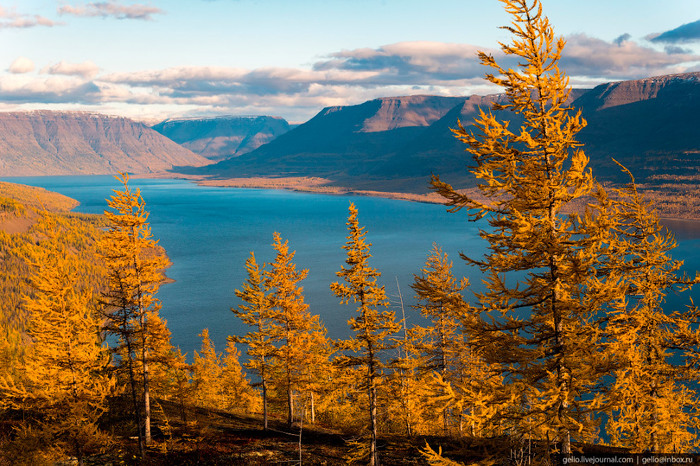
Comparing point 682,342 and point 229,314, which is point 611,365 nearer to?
point 682,342

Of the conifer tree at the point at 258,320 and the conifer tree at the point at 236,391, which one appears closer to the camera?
the conifer tree at the point at 258,320

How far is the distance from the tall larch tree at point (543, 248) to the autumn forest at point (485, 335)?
2.0 inches

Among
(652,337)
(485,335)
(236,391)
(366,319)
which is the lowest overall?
(236,391)

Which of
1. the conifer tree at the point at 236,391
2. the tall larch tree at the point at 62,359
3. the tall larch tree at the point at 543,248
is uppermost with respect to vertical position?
the tall larch tree at the point at 543,248

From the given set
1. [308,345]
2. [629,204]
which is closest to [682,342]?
[629,204]

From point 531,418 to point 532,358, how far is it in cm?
149

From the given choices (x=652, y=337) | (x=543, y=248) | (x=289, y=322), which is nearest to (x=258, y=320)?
(x=289, y=322)

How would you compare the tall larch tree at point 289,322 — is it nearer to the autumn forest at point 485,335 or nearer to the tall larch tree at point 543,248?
the autumn forest at point 485,335

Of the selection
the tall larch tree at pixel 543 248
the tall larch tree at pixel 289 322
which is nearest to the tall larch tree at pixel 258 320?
the tall larch tree at pixel 289 322

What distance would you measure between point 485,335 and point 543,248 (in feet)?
8.07

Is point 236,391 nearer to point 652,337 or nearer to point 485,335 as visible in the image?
point 652,337

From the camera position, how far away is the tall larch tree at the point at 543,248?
10.7 meters

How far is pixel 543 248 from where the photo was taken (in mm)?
10945

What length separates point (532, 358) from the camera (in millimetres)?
10914
